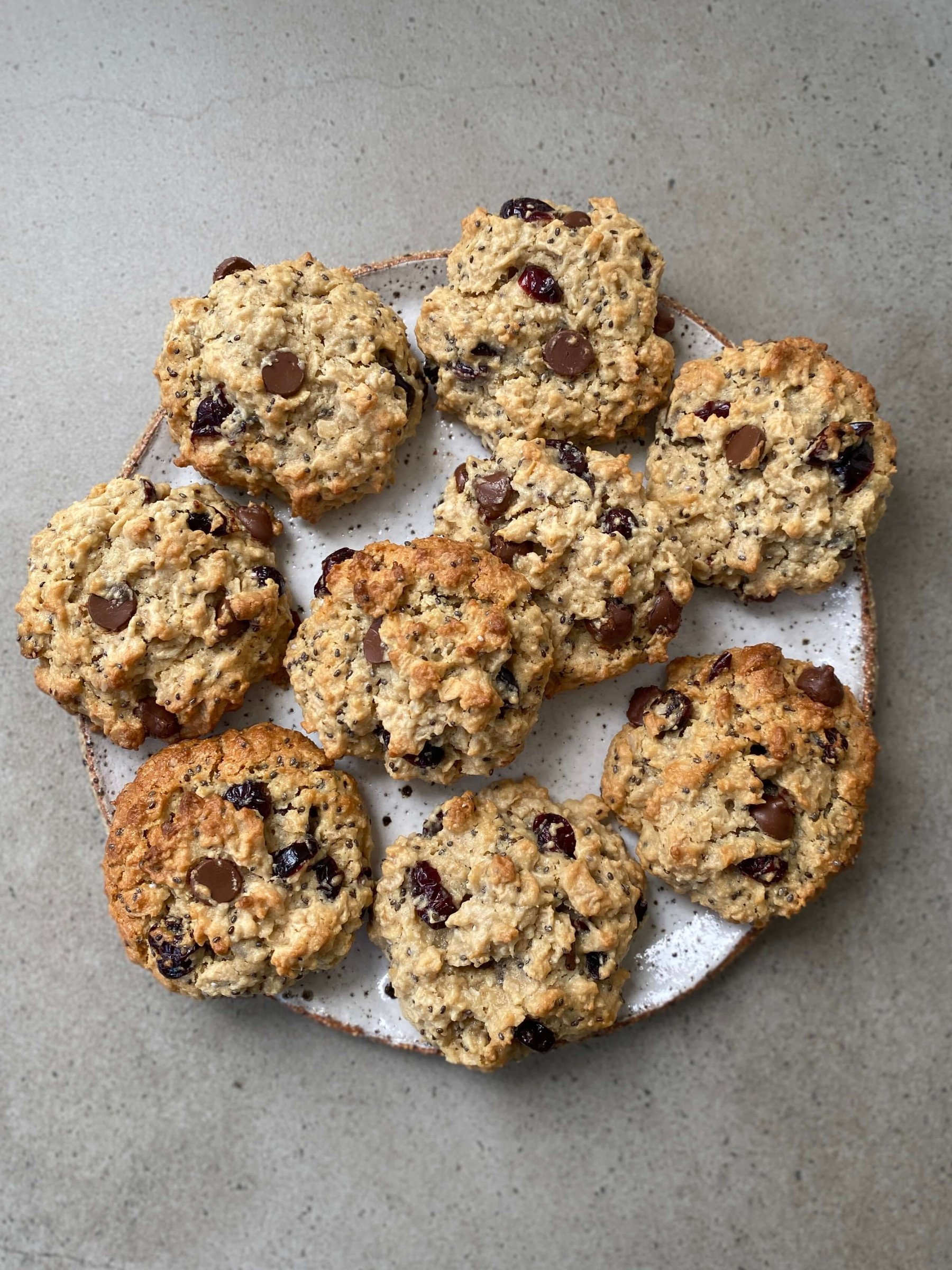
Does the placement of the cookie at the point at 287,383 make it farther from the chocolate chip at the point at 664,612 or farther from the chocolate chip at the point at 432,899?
the chocolate chip at the point at 432,899

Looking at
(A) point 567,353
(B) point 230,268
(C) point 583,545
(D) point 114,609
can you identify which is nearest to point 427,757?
(C) point 583,545

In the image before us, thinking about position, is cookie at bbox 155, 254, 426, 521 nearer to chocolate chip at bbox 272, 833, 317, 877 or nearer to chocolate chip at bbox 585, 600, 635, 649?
chocolate chip at bbox 585, 600, 635, 649

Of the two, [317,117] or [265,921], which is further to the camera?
[317,117]

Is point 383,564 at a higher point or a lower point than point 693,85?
lower

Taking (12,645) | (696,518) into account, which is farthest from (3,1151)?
(696,518)

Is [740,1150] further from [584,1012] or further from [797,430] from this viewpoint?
[797,430]

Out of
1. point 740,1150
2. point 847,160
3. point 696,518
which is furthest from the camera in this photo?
point 847,160
